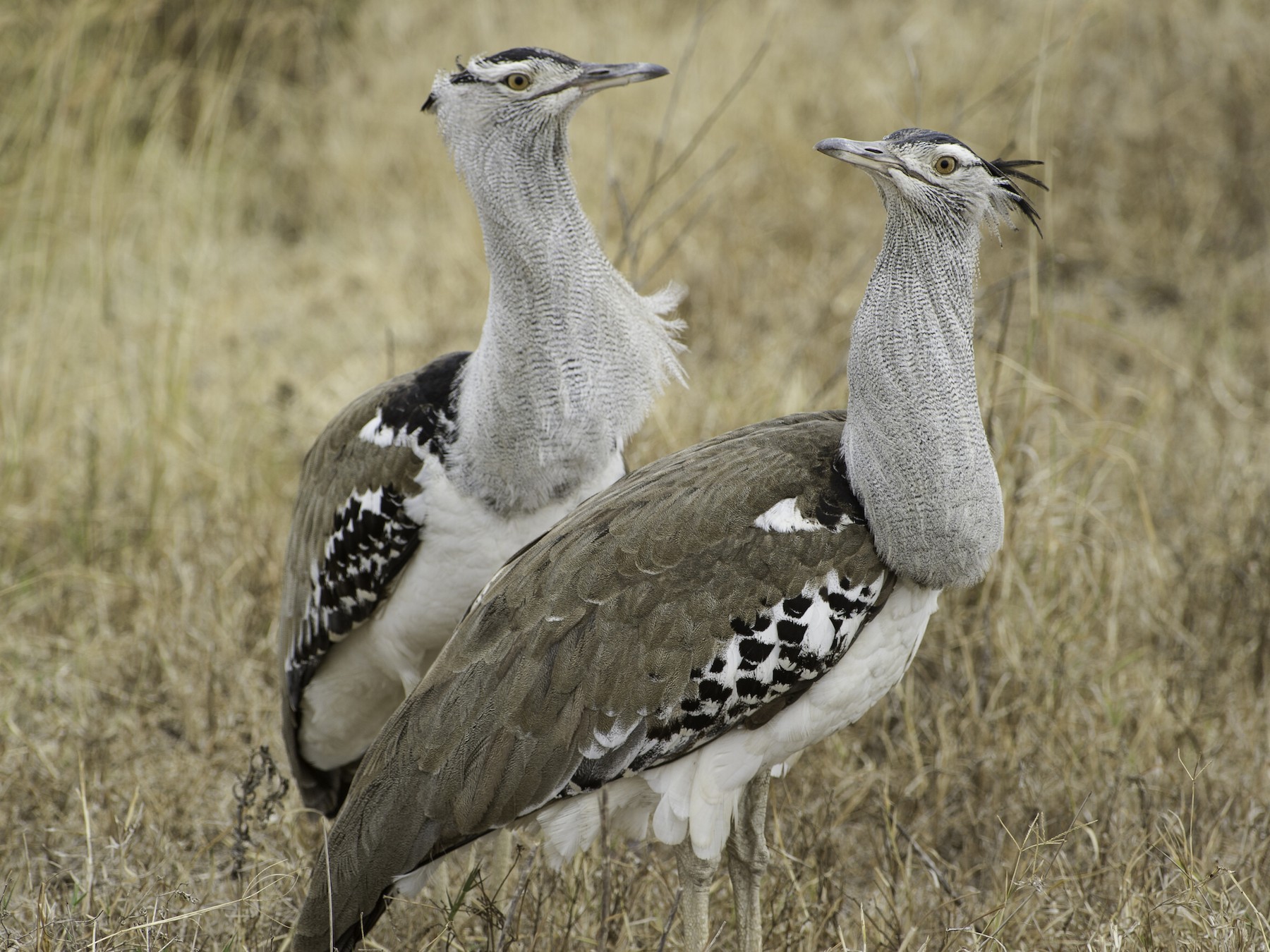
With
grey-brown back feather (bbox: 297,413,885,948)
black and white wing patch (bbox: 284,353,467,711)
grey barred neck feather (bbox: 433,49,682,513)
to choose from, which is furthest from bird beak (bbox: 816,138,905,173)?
black and white wing patch (bbox: 284,353,467,711)

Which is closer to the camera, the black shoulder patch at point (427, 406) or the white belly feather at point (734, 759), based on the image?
the white belly feather at point (734, 759)

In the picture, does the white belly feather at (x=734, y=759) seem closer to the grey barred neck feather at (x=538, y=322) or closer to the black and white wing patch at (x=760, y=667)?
the black and white wing patch at (x=760, y=667)

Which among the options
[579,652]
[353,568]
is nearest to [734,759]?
[579,652]

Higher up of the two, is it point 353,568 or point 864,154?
point 864,154

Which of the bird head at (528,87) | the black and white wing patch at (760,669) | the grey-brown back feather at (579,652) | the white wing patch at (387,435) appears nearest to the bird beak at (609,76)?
the bird head at (528,87)

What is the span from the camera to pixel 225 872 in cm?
271

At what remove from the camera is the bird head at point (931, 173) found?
2.12m

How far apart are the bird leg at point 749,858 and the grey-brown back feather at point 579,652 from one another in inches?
15.3

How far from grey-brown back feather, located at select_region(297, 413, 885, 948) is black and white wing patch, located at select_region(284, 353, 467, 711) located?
486mm

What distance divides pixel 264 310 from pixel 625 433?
3228 mm

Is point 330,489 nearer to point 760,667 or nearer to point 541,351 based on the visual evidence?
point 541,351

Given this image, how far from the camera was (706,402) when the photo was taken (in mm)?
4035

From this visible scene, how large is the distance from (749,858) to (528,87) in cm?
152

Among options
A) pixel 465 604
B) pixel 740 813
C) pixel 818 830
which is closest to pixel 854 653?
pixel 740 813
